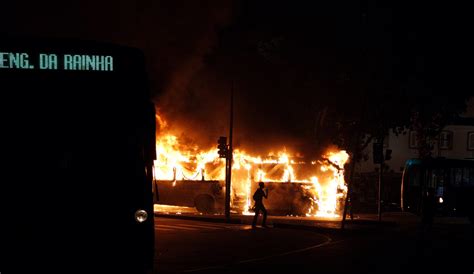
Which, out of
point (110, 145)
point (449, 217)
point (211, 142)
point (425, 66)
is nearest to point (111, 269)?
point (110, 145)

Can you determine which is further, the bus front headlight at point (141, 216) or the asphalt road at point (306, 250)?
the asphalt road at point (306, 250)

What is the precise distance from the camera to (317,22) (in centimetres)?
4612

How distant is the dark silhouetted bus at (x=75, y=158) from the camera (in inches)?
357

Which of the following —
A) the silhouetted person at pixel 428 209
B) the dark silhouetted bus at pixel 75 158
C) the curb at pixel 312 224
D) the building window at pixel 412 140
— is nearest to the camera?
the dark silhouetted bus at pixel 75 158

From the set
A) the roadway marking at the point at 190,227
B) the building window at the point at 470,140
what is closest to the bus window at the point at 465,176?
the roadway marking at the point at 190,227

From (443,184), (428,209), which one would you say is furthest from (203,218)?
(443,184)

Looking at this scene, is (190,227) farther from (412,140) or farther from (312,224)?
(412,140)

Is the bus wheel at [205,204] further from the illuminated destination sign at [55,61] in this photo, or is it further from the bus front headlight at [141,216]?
the bus front headlight at [141,216]

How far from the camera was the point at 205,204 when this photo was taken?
3531cm

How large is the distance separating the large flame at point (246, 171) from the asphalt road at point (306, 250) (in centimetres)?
1029

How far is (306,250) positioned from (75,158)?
1015 centimetres

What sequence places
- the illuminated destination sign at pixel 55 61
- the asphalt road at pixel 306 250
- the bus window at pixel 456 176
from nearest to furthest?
1. the illuminated destination sign at pixel 55 61
2. the asphalt road at pixel 306 250
3. the bus window at pixel 456 176

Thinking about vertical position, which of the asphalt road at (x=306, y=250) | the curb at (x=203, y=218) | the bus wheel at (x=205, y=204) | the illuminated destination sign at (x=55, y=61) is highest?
the illuminated destination sign at (x=55, y=61)

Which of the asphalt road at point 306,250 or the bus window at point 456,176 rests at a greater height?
the bus window at point 456,176
